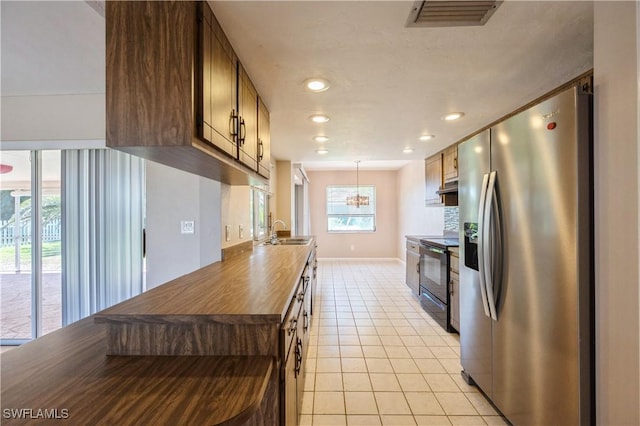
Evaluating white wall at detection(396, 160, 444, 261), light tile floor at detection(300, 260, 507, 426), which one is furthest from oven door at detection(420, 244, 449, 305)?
white wall at detection(396, 160, 444, 261)

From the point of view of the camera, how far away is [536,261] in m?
1.39

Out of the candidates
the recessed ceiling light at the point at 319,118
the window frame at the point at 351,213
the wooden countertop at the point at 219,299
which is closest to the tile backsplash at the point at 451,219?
the recessed ceiling light at the point at 319,118

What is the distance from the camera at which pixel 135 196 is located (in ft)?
9.19

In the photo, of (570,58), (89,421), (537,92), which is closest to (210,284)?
(89,421)

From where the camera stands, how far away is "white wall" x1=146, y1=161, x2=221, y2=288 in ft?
7.85

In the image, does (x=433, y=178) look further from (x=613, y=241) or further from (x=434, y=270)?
(x=613, y=241)

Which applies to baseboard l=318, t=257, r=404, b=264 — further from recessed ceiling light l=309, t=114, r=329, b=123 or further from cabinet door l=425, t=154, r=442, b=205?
recessed ceiling light l=309, t=114, r=329, b=123

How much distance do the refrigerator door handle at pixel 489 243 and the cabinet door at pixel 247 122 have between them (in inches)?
60.4

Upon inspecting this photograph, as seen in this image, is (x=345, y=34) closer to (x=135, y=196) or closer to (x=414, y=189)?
(x=135, y=196)

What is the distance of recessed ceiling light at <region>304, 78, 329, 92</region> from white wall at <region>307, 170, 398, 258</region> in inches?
222

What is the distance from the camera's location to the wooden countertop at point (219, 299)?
3.32 feet

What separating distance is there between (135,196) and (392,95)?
2641mm

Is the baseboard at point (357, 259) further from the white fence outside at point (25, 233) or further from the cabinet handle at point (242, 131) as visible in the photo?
the cabinet handle at point (242, 131)

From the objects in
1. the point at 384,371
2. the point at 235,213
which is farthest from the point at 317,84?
the point at 384,371
